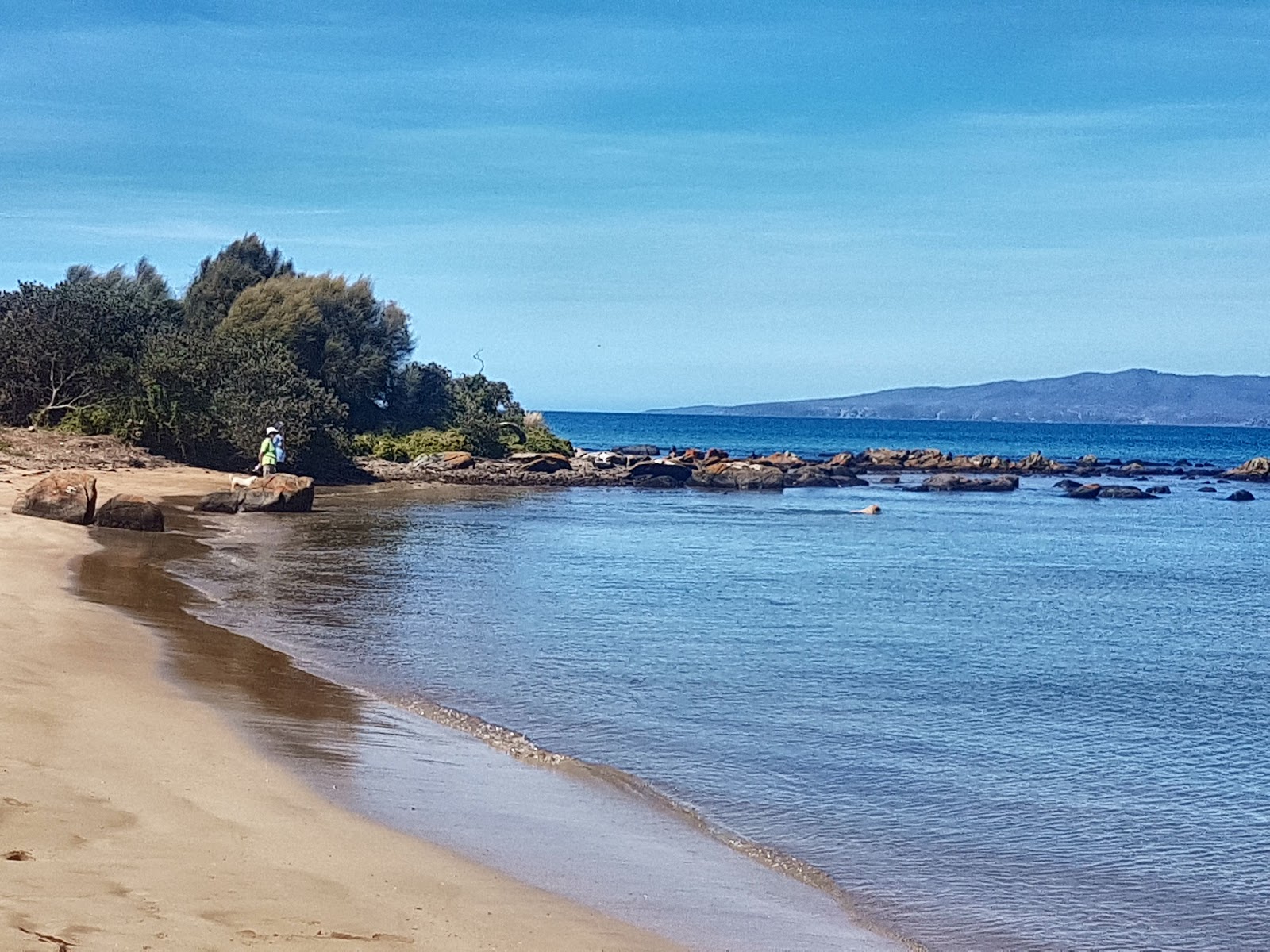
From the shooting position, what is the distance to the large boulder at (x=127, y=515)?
22.6m

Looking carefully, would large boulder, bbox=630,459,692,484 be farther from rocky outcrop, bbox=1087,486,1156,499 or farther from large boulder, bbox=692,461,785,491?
rocky outcrop, bbox=1087,486,1156,499

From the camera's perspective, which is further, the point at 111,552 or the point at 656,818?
the point at 111,552

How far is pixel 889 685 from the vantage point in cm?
1395

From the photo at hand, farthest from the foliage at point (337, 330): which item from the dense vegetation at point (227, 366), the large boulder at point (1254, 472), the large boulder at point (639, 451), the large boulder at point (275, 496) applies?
the large boulder at point (1254, 472)

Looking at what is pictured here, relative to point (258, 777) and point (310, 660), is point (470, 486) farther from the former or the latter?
point (258, 777)

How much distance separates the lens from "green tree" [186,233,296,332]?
45469 millimetres

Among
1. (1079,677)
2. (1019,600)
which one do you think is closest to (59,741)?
(1079,677)

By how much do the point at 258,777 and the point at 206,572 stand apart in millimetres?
11376

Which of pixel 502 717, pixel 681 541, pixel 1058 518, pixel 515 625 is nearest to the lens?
pixel 502 717

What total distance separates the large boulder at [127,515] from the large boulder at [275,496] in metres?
6.10

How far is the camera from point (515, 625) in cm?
1689

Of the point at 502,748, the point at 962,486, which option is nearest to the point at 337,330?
the point at 962,486

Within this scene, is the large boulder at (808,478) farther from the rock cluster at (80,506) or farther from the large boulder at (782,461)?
the rock cluster at (80,506)

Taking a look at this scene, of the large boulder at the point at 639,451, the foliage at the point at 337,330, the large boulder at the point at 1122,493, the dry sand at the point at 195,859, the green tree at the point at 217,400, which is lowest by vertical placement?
the dry sand at the point at 195,859
